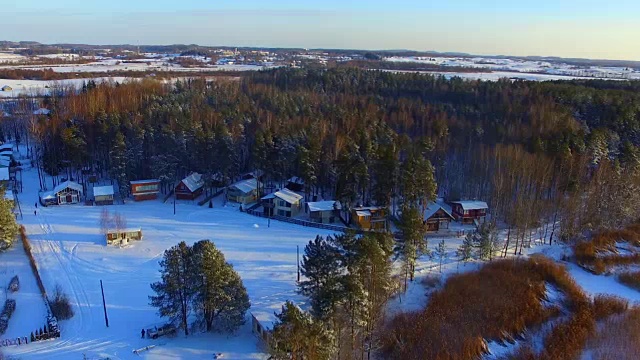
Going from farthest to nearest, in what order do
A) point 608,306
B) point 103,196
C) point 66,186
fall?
point 103,196
point 66,186
point 608,306

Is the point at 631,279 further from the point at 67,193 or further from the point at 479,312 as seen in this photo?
the point at 67,193

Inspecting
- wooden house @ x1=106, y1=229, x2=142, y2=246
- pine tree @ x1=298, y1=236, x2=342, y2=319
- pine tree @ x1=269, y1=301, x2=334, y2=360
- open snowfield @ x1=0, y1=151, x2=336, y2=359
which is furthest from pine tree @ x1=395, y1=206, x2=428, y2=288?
wooden house @ x1=106, y1=229, x2=142, y2=246

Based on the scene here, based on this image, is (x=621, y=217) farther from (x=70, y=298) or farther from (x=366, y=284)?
(x=70, y=298)

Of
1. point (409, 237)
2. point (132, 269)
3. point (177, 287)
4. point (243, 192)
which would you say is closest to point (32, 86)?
point (243, 192)

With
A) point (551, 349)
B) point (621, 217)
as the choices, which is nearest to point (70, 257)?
point (551, 349)

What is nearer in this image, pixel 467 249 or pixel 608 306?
pixel 608 306

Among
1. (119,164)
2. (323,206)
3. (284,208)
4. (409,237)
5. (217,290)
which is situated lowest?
(284,208)
